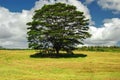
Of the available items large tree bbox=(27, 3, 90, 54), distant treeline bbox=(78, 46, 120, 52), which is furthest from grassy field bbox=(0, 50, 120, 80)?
distant treeline bbox=(78, 46, 120, 52)

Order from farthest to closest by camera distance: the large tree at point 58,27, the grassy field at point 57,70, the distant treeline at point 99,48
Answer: the distant treeline at point 99,48 → the large tree at point 58,27 → the grassy field at point 57,70

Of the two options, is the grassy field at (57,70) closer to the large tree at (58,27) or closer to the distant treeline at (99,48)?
the large tree at (58,27)

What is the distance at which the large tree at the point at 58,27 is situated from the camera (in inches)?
2913

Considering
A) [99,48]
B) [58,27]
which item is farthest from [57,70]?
[99,48]

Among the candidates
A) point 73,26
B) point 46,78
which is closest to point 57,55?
point 73,26

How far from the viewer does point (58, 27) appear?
74688 millimetres

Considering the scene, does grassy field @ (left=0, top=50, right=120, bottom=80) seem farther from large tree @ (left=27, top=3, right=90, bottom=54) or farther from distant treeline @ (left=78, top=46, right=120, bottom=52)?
distant treeline @ (left=78, top=46, right=120, bottom=52)

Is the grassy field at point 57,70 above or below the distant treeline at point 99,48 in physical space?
below

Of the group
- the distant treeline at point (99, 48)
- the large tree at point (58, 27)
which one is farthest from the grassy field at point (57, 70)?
the distant treeline at point (99, 48)

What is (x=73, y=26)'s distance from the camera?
251ft

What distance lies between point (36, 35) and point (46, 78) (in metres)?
39.5

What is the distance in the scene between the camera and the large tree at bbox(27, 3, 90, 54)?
74000 mm

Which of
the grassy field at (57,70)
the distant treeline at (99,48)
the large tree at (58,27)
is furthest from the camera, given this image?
the distant treeline at (99,48)

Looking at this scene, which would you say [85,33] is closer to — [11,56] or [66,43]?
[66,43]
